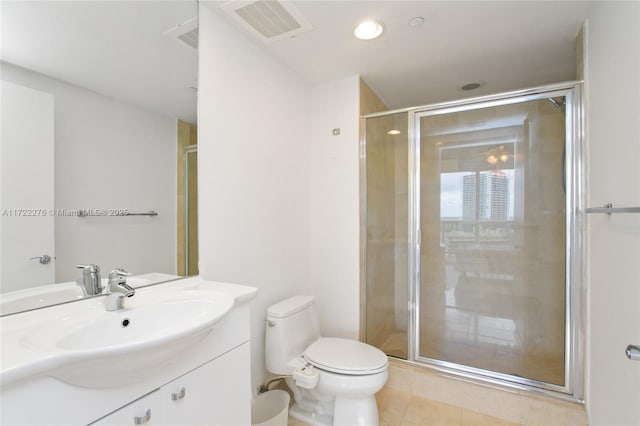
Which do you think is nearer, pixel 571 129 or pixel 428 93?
pixel 571 129

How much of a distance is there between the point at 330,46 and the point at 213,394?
1.94 meters

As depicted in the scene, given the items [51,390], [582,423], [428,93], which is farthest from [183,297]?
[428,93]

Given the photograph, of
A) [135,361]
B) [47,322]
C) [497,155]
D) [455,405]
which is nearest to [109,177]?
[47,322]

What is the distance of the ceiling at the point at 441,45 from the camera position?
1.49 m

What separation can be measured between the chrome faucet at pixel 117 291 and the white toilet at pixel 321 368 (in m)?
0.88

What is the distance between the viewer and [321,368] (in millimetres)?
1589

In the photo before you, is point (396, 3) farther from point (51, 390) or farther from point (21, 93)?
point (51, 390)

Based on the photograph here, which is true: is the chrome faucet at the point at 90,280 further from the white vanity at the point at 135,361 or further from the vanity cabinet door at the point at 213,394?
the vanity cabinet door at the point at 213,394

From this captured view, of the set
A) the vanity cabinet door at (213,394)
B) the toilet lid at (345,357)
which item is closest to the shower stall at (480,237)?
the toilet lid at (345,357)

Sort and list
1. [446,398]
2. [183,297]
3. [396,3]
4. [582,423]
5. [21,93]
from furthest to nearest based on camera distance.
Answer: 1. [446,398]
2. [582,423]
3. [396,3]
4. [183,297]
5. [21,93]

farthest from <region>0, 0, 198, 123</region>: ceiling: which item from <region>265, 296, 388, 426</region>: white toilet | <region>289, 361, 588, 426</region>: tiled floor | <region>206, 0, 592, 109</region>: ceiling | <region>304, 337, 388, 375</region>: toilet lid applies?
<region>289, 361, 588, 426</region>: tiled floor

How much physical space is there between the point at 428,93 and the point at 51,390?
2862 millimetres

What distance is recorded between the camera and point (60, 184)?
1.00 metres

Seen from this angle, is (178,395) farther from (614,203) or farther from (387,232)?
(614,203)
